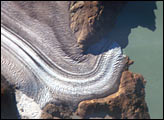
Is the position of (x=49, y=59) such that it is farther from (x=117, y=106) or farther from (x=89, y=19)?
(x=117, y=106)

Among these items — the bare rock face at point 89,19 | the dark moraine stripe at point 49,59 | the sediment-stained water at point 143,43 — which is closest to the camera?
the bare rock face at point 89,19

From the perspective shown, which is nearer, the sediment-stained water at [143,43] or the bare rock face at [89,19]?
the bare rock face at [89,19]

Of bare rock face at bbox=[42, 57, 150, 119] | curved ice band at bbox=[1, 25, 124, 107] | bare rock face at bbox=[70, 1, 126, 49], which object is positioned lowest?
bare rock face at bbox=[42, 57, 150, 119]

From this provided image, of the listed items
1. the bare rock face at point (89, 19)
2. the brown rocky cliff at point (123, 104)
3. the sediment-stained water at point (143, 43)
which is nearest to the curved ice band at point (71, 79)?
the brown rocky cliff at point (123, 104)

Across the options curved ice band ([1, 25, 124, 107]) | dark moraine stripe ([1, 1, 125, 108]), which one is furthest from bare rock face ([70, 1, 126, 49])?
curved ice band ([1, 25, 124, 107])

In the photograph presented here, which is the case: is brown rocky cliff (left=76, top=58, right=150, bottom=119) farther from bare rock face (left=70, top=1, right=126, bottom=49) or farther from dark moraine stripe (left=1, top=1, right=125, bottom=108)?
bare rock face (left=70, top=1, right=126, bottom=49)

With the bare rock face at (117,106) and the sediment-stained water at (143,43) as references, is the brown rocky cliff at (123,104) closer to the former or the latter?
the bare rock face at (117,106)
